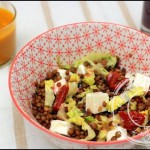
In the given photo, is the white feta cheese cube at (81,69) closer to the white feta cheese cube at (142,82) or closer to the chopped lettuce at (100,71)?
the chopped lettuce at (100,71)

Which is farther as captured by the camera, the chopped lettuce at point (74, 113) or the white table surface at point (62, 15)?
the white table surface at point (62, 15)

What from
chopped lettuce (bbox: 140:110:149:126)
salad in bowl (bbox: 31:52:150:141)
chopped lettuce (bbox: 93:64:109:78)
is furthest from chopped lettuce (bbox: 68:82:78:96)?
chopped lettuce (bbox: 140:110:149:126)

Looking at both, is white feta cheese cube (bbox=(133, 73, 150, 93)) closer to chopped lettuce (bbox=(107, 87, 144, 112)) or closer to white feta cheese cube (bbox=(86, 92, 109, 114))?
chopped lettuce (bbox=(107, 87, 144, 112))

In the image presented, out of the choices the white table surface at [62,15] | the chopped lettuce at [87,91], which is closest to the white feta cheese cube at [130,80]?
the chopped lettuce at [87,91]

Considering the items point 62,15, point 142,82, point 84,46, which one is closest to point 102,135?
point 142,82

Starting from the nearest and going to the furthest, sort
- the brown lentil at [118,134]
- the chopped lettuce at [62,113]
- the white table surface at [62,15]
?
the brown lentil at [118,134] → the chopped lettuce at [62,113] → the white table surface at [62,15]

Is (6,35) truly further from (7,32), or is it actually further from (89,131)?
(89,131)
